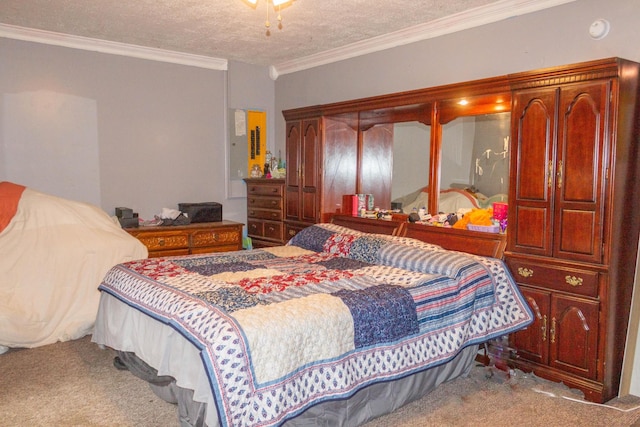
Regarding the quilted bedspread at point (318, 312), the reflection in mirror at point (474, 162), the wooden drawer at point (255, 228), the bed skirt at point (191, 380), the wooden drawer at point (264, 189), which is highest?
the reflection in mirror at point (474, 162)

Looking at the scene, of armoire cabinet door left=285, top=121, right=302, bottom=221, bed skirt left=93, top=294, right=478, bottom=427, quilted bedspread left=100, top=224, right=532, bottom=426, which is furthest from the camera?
armoire cabinet door left=285, top=121, right=302, bottom=221

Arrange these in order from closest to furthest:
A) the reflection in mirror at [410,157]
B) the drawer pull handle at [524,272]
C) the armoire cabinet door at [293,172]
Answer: the drawer pull handle at [524,272], the reflection in mirror at [410,157], the armoire cabinet door at [293,172]

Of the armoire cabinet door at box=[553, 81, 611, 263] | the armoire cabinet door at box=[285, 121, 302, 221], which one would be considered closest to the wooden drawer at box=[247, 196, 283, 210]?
the armoire cabinet door at box=[285, 121, 302, 221]

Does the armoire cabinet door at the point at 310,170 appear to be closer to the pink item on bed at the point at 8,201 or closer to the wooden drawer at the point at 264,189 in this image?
the wooden drawer at the point at 264,189

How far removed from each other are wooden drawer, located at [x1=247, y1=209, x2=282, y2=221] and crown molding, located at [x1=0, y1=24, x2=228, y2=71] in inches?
64.0

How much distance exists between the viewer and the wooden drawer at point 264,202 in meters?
5.14

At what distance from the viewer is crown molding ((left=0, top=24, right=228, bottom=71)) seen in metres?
4.35

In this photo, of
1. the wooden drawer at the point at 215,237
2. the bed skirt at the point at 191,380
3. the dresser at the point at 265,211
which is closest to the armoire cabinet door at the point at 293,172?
the dresser at the point at 265,211

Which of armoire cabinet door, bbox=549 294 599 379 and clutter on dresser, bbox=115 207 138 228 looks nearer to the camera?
armoire cabinet door, bbox=549 294 599 379

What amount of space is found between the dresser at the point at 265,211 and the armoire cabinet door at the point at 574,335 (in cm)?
275

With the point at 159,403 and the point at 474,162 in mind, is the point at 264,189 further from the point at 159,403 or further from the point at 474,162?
the point at 159,403

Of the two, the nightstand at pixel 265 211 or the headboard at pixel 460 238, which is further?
the nightstand at pixel 265 211

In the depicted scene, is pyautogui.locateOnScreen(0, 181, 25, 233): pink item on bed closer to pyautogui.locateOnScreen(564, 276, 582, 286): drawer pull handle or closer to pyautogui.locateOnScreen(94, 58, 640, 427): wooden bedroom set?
pyautogui.locateOnScreen(94, 58, 640, 427): wooden bedroom set

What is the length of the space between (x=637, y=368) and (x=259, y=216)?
12.0ft
